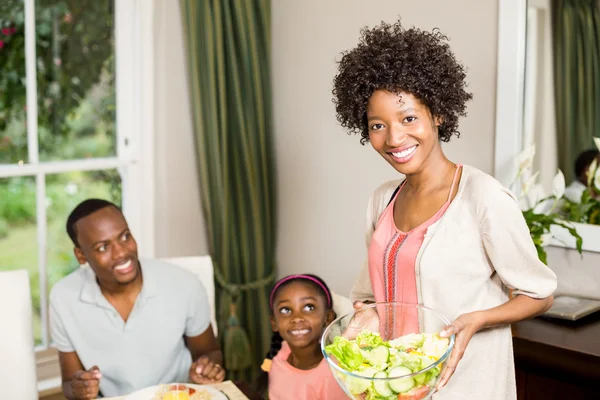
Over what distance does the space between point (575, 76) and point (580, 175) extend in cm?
27

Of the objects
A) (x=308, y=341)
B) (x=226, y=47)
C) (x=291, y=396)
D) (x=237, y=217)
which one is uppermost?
(x=226, y=47)

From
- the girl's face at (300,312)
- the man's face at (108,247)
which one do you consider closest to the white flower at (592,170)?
the girl's face at (300,312)

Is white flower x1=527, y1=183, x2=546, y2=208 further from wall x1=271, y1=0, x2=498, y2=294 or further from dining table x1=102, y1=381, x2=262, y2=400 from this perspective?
dining table x1=102, y1=381, x2=262, y2=400

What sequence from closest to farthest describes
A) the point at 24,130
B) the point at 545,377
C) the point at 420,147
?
the point at 420,147
the point at 545,377
the point at 24,130

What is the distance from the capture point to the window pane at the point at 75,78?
2629 millimetres

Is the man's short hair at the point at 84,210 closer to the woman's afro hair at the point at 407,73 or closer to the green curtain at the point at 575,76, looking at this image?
the woman's afro hair at the point at 407,73

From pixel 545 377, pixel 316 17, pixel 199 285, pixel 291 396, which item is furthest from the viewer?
pixel 316 17

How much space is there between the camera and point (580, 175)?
2.07 metres

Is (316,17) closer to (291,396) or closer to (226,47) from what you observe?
(226,47)

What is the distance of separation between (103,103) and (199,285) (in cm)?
92

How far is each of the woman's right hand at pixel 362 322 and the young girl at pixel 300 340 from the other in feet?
1.99

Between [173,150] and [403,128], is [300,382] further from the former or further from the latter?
[173,150]

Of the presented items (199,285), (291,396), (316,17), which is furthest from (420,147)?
(316,17)

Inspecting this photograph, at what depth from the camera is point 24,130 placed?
263cm
